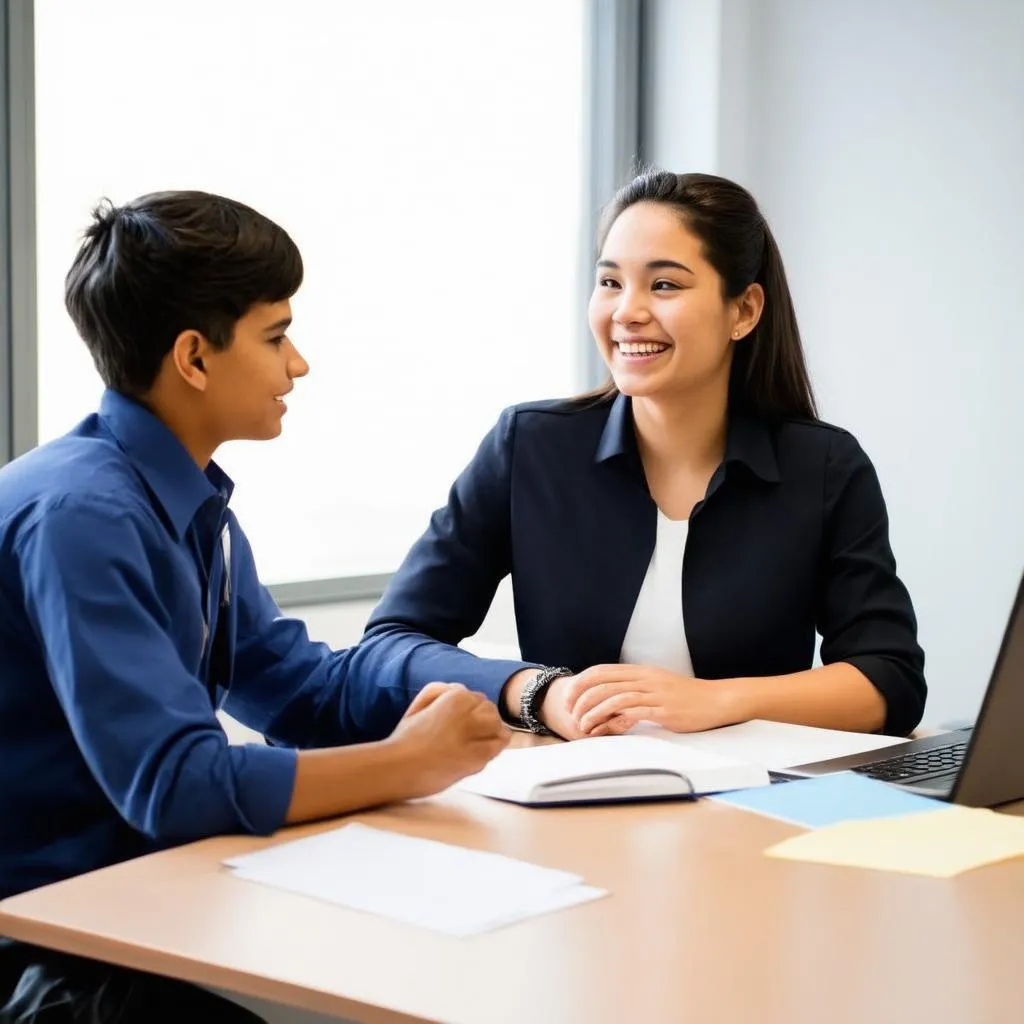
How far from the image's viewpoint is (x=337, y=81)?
3162mm

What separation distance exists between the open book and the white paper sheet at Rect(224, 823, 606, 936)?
0.17m

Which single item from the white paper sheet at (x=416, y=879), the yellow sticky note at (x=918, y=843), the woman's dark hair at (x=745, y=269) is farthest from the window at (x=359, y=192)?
the yellow sticky note at (x=918, y=843)

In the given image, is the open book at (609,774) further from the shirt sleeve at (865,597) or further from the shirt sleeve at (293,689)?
the shirt sleeve at (865,597)

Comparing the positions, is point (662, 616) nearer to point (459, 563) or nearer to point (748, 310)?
point (459, 563)

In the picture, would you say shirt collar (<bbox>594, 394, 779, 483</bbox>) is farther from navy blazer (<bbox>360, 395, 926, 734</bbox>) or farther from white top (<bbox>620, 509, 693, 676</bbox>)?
white top (<bbox>620, 509, 693, 676</bbox>)

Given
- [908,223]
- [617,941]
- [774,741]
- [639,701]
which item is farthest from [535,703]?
[908,223]

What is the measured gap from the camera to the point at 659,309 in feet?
6.74

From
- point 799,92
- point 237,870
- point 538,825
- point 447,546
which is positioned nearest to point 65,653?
point 237,870

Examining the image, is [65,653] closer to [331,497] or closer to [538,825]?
[538,825]

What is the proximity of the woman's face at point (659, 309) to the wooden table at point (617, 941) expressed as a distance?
37.2 inches

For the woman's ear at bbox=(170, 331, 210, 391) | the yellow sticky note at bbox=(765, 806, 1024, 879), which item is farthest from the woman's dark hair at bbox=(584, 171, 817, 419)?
the yellow sticky note at bbox=(765, 806, 1024, 879)

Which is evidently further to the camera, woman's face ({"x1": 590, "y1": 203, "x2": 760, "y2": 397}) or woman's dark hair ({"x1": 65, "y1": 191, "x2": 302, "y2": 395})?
woman's face ({"x1": 590, "y1": 203, "x2": 760, "y2": 397})

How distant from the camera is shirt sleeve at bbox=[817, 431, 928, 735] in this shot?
1.88 m

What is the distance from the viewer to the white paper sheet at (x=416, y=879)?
3.34 ft
